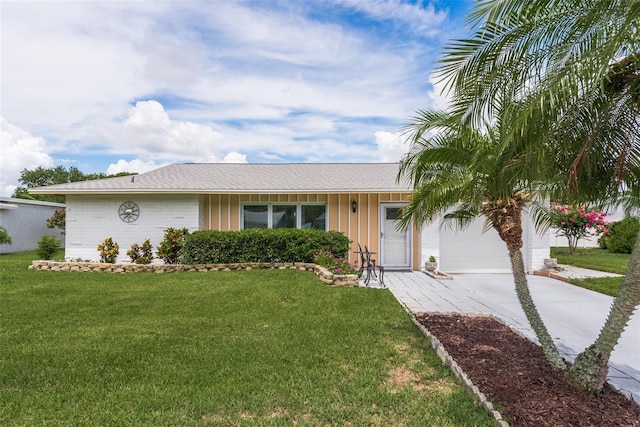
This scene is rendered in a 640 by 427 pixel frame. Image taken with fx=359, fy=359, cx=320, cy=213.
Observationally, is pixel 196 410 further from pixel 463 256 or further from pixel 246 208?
pixel 463 256

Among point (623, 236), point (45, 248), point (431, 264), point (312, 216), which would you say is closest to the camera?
point (431, 264)

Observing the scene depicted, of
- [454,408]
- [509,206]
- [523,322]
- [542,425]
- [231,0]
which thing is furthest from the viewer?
[231,0]

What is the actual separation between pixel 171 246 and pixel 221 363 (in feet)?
25.0

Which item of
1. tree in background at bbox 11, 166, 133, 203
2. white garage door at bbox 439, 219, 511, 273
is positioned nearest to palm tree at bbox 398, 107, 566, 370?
white garage door at bbox 439, 219, 511, 273

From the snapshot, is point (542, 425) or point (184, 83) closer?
point (542, 425)

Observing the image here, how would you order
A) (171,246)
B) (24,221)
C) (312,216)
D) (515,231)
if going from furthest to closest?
1. (24,221)
2. (312,216)
3. (171,246)
4. (515,231)

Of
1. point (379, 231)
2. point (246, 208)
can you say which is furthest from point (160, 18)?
point (379, 231)

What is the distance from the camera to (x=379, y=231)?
11.8 m

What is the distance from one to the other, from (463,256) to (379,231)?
9.35ft

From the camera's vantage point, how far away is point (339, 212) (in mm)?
11898

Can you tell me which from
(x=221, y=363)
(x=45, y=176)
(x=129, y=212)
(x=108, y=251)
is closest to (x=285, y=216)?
(x=129, y=212)

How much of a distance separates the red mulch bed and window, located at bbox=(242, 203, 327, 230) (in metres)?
7.47

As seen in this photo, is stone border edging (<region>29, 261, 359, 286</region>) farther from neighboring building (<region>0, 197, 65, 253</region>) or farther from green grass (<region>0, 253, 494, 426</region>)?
neighboring building (<region>0, 197, 65, 253</region>)

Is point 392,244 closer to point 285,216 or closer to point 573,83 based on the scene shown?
point 285,216
